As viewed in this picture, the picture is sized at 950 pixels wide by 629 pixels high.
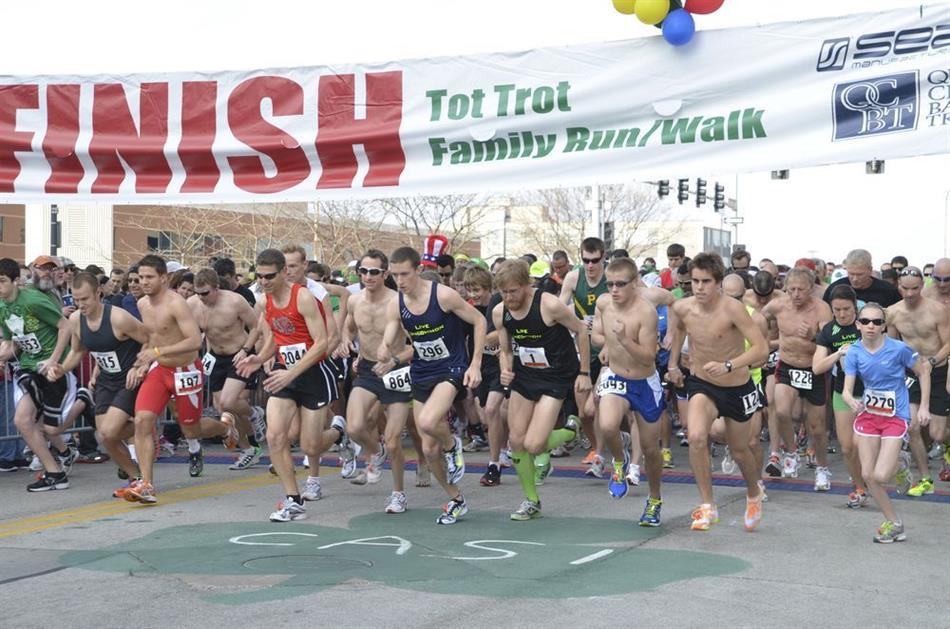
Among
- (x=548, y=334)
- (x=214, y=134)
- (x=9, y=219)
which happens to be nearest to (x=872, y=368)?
(x=548, y=334)

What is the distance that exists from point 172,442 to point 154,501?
4.64 m

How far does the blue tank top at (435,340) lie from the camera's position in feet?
31.5

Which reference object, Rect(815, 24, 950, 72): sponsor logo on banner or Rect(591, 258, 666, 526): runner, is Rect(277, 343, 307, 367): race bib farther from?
Rect(815, 24, 950, 72): sponsor logo on banner

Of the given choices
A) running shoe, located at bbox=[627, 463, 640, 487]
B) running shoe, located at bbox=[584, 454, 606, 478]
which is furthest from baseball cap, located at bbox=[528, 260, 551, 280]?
running shoe, located at bbox=[627, 463, 640, 487]

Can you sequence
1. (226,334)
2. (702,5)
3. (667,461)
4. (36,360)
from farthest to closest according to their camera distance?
1. (226,334)
2. (667,461)
3. (36,360)
4. (702,5)

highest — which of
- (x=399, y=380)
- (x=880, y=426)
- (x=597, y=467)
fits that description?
(x=399, y=380)

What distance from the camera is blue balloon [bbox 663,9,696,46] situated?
8828 mm

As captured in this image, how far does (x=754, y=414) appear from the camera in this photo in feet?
30.9

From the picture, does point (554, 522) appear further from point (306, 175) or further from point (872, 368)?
point (306, 175)

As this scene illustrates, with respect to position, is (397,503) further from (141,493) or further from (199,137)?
(199,137)

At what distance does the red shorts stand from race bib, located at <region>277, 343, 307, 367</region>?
4.02ft

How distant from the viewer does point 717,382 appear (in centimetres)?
911

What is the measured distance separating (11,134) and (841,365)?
281 inches

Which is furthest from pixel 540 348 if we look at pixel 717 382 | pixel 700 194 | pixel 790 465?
pixel 700 194
